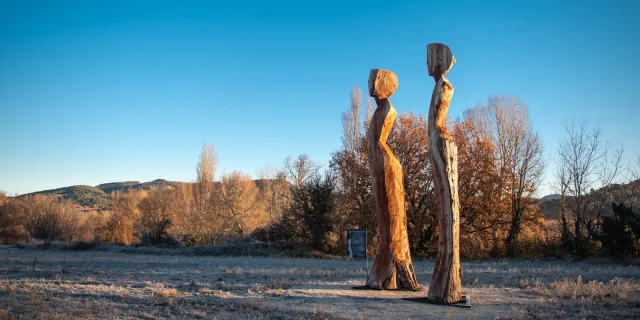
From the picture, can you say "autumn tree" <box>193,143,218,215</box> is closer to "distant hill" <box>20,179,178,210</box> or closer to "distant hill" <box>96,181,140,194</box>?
"distant hill" <box>20,179,178,210</box>

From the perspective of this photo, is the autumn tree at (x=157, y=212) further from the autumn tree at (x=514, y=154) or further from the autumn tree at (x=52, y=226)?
the autumn tree at (x=514, y=154)

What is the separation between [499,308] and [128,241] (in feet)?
87.3

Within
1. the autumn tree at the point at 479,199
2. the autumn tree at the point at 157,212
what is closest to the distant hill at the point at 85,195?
the autumn tree at the point at 157,212

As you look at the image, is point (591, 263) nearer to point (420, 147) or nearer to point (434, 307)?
point (420, 147)

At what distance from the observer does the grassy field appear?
7.18 metres

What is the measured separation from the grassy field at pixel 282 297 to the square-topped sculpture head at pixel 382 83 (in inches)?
188

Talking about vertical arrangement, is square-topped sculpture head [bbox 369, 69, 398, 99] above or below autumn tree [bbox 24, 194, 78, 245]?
above

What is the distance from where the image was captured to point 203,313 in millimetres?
7316

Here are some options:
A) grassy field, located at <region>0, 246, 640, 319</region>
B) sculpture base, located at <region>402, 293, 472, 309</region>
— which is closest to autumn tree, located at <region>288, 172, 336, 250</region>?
grassy field, located at <region>0, 246, 640, 319</region>

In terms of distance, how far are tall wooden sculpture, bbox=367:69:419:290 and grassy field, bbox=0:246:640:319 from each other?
46 cm

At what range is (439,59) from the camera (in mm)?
9258

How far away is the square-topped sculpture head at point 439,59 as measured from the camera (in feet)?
30.2

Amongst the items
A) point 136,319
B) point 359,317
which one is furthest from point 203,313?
point 359,317

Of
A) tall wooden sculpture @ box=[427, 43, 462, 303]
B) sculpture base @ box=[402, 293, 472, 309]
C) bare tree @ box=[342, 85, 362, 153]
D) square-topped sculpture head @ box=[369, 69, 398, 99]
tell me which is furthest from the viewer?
bare tree @ box=[342, 85, 362, 153]
